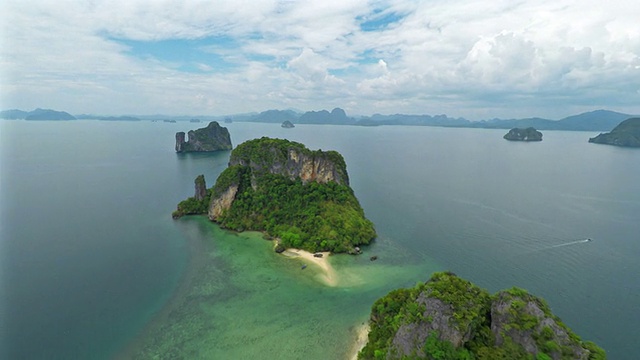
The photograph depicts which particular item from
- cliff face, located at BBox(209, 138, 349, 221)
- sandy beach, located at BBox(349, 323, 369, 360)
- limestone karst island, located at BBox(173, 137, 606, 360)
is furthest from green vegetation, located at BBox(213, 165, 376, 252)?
sandy beach, located at BBox(349, 323, 369, 360)

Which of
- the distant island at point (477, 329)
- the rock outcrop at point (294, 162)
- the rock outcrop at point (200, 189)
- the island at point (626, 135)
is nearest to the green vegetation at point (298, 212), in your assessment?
the rock outcrop at point (294, 162)

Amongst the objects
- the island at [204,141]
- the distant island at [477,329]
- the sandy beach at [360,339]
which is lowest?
the sandy beach at [360,339]

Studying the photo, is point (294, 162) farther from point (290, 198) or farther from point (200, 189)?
point (200, 189)

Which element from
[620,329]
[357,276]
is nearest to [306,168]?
[357,276]

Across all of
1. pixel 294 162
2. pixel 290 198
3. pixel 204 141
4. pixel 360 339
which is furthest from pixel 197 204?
pixel 204 141

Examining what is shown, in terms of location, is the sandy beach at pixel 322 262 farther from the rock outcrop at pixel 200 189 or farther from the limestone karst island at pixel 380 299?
the rock outcrop at pixel 200 189

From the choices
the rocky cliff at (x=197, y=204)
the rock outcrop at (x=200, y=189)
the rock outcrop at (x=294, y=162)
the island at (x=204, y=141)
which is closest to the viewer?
the rock outcrop at (x=294, y=162)

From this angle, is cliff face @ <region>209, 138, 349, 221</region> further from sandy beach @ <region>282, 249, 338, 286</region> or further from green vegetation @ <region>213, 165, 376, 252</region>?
sandy beach @ <region>282, 249, 338, 286</region>
